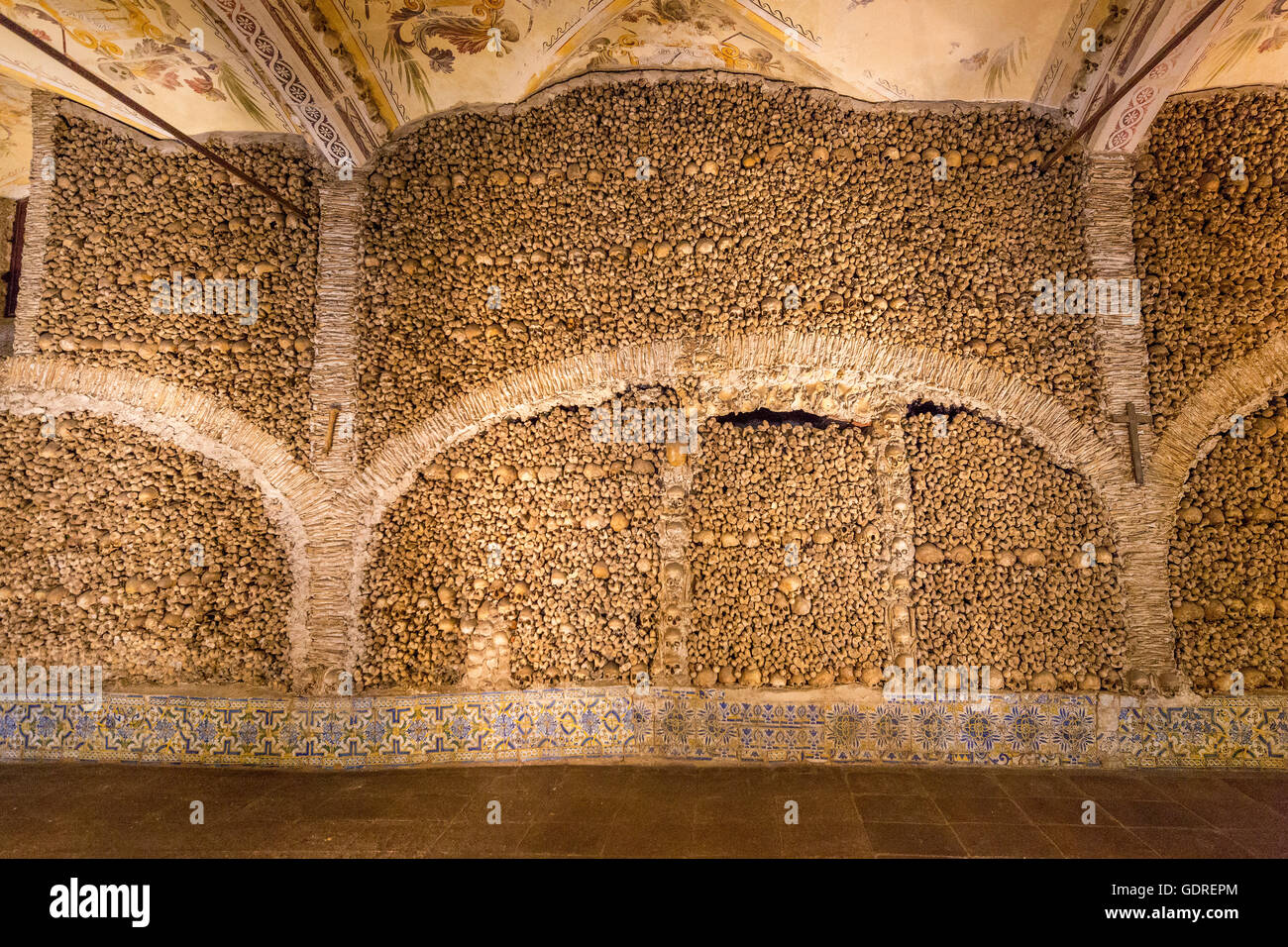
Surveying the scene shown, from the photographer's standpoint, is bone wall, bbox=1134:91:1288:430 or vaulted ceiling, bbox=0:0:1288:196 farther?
bone wall, bbox=1134:91:1288:430

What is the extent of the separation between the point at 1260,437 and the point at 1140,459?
3.06ft

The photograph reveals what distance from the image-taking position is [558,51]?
14.2 feet

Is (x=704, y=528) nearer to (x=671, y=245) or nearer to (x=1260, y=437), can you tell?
(x=671, y=245)

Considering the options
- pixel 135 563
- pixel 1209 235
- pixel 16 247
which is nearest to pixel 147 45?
pixel 16 247

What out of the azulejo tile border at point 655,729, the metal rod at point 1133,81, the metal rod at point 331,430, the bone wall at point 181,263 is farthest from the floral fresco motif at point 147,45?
the metal rod at point 1133,81

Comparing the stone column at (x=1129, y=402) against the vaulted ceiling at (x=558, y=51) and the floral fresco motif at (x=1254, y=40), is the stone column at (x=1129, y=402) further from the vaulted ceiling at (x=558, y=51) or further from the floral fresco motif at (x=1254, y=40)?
the floral fresco motif at (x=1254, y=40)

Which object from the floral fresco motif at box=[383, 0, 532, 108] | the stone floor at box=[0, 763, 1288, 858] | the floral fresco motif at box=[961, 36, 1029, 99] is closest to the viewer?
the stone floor at box=[0, 763, 1288, 858]

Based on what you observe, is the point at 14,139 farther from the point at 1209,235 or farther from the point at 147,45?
the point at 1209,235

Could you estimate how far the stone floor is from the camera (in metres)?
2.96

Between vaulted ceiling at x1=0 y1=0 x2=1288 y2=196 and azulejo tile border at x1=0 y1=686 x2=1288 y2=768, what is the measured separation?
13.2 feet

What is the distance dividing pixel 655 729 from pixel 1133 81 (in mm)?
5112

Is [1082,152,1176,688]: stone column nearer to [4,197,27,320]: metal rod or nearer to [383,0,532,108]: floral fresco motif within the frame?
[383,0,532,108]: floral fresco motif

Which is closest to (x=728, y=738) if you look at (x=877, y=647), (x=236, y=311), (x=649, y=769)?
(x=649, y=769)

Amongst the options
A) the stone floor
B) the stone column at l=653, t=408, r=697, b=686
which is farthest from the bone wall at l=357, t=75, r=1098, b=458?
the stone floor
